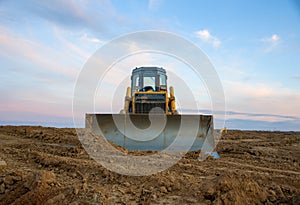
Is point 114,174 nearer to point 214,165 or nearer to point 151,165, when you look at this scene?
point 151,165

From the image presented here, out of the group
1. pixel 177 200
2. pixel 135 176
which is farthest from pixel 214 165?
pixel 177 200

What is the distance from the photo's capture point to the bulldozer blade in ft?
25.6

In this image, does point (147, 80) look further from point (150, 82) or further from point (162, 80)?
point (162, 80)

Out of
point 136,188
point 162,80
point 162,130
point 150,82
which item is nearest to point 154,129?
point 162,130

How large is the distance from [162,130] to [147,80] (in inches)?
113

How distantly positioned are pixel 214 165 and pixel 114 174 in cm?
241

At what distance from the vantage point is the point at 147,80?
10.2m

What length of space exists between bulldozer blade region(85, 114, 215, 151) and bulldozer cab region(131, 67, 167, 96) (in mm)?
2306

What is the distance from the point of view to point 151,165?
512 centimetres

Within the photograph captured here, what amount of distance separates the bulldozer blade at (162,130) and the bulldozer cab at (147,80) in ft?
7.56

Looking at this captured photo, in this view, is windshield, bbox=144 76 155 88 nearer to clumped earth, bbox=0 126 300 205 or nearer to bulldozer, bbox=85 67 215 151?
bulldozer, bbox=85 67 215 151

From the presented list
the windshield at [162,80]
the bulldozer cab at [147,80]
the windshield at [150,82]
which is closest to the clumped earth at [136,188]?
the bulldozer cab at [147,80]

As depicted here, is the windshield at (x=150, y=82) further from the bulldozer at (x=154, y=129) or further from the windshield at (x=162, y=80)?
the bulldozer at (x=154, y=129)

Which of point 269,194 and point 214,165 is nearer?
point 269,194
